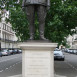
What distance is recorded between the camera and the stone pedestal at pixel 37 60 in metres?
7.73

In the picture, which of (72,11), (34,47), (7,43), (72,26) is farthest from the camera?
(7,43)

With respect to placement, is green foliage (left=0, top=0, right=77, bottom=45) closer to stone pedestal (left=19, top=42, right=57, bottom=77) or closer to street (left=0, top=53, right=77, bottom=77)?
street (left=0, top=53, right=77, bottom=77)

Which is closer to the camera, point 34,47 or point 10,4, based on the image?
point 34,47

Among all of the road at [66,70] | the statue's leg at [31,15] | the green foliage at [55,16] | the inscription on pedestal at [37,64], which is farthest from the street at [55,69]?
the green foliage at [55,16]

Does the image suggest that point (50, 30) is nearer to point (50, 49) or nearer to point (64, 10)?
point (64, 10)

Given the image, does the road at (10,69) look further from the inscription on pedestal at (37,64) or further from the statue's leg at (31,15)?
the statue's leg at (31,15)

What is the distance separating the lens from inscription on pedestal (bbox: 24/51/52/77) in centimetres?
774

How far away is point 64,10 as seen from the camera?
16.4 m

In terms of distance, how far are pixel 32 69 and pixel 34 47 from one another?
0.83 m

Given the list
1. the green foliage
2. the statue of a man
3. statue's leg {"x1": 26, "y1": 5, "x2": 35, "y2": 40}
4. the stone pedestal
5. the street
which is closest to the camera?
the stone pedestal

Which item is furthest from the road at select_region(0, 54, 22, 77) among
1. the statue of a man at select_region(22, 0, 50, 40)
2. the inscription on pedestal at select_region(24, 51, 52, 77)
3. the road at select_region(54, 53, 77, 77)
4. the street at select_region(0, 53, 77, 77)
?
the statue of a man at select_region(22, 0, 50, 40)

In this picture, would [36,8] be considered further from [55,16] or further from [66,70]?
[55,16]

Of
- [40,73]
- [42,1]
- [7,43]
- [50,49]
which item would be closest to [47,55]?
[50,49]

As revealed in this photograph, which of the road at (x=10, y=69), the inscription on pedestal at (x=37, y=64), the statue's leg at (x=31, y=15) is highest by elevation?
the statue's leg at (x=31, y=15)
